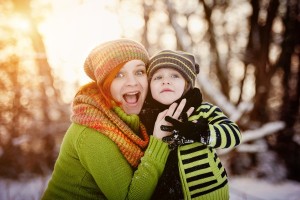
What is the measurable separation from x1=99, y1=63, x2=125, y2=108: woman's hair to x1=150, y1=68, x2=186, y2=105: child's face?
333mm

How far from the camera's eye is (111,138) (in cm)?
183

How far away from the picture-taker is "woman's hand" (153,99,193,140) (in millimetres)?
1978

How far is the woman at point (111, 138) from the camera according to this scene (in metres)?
1.75

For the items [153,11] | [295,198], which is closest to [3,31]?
[153,11]

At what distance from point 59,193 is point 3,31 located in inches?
199

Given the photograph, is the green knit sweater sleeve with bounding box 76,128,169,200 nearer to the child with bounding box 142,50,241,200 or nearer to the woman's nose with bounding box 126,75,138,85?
the child with bounding box 142,50,241,200

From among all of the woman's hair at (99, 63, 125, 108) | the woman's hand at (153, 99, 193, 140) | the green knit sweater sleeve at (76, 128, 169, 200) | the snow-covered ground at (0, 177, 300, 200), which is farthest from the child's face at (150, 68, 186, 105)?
the snow-covered ground at (0, 177, 300, 200)

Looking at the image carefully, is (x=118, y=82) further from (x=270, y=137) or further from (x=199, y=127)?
(x=270, y=137)

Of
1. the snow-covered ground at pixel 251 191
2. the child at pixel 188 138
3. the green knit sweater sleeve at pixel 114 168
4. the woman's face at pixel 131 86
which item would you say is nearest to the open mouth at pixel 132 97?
the woman's face at pixel 131 86

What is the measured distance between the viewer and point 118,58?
6.73 feet

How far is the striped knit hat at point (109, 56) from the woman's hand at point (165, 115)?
0.46 m

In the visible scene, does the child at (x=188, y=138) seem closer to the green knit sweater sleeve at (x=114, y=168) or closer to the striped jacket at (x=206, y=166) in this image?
the striped jacket at (x=206, y=166)

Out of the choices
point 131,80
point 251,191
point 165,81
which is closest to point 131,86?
point 131,80

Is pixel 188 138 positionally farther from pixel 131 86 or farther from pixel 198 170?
pixel 131 86
